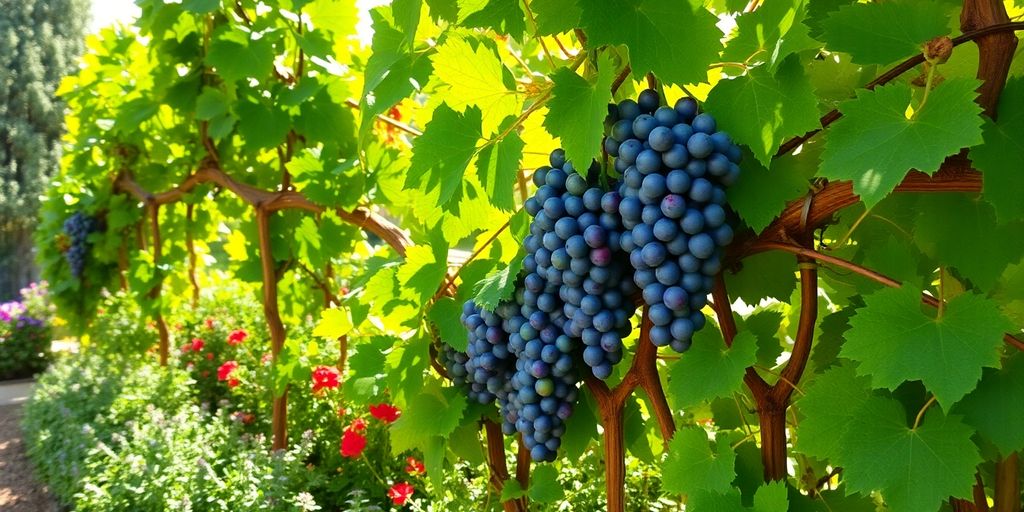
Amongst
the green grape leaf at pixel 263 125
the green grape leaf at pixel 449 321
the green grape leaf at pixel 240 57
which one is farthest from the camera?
the green grape leaf at pixel 263 125

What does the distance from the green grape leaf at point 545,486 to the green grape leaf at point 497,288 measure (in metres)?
0.43

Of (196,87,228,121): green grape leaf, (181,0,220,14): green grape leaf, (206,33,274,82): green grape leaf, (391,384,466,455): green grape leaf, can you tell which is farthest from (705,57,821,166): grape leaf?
(196,87,228,121): green grape leaf

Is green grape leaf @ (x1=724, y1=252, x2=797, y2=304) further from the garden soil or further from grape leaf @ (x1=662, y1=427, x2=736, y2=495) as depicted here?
the garden soil

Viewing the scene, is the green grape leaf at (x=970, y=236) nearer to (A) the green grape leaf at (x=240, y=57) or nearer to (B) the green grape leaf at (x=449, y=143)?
(B) the green grape leaf at (x=449, y=143)

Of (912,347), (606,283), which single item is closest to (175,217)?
(606,283)

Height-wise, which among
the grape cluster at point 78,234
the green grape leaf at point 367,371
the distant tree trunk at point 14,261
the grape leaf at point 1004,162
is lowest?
the green grape leaf at point 367,371

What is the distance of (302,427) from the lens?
3342 millimetres

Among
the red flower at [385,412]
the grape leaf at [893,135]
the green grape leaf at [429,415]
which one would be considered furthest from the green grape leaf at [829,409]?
the red flower at [385,412]

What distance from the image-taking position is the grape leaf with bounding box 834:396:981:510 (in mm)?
738

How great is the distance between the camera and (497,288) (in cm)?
103

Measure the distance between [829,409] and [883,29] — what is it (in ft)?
1.34

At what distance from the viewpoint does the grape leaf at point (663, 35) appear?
0.77m

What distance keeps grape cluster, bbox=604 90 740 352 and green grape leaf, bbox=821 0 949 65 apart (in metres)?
0.15

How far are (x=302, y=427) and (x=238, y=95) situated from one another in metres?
1.47
